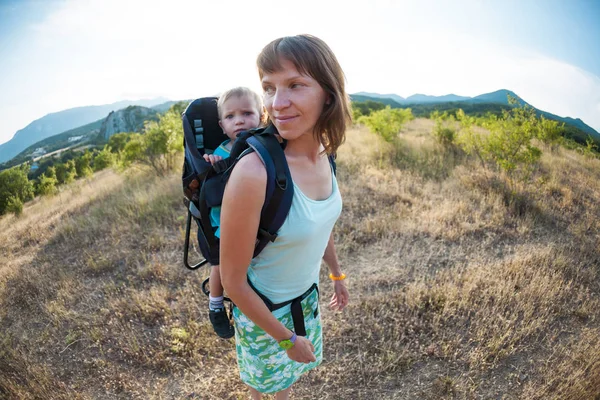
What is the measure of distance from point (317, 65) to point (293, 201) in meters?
0.50

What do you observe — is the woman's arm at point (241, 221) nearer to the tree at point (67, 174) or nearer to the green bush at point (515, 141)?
the green bush at point (515, 141)

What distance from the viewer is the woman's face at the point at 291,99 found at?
3.60ft

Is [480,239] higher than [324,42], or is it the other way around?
[324,42]

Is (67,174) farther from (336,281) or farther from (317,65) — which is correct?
(317,65)

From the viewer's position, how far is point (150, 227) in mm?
5227

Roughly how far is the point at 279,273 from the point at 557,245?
15.5ft

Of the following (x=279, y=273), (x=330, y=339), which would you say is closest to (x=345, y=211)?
(x=330, y=339)

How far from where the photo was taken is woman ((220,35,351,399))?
970 millimetres

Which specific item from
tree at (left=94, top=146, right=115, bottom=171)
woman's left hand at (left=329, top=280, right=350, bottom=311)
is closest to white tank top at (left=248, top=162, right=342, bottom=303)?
woman's left hand at (left=329, top=280, right=350, bottom=311)

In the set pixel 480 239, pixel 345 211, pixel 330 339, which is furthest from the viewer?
pixel 345 211

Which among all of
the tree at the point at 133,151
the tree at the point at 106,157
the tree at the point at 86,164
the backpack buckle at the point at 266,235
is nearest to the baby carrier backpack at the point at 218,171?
the backpack buckle at the point at 266,235

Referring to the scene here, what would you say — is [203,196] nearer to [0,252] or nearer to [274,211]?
[274,211]

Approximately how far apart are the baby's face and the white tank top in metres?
0.87

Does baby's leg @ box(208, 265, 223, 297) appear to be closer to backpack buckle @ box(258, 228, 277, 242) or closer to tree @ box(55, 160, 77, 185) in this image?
backpack buckle @ box(258, 228, 277, 242)
